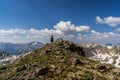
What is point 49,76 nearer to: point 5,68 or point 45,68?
point 45,68

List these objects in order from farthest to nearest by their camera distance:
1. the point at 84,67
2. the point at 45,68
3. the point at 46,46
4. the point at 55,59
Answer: the point at 46,46, the point at 55,59, the point at 84,67, the point at 45,68

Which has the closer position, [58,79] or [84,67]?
[58,79]

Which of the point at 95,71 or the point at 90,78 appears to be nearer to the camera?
the point at 90,78

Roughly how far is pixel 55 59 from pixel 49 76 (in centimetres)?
3039

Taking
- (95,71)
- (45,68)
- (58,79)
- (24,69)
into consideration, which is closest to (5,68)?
(24,69)

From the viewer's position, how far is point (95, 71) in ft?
390

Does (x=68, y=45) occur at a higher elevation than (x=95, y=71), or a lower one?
higher

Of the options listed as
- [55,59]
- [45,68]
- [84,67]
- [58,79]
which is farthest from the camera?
[55,59]

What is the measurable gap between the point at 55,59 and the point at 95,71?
29966 millimetres

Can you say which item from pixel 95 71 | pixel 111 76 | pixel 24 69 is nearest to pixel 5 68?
pixel 24 69

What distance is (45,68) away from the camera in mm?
113125

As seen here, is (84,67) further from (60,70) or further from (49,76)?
(49,76)

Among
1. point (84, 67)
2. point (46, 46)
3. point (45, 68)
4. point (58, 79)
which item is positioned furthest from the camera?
point (46, 46)

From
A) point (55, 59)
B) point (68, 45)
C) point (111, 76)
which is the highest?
point (68, 45)
